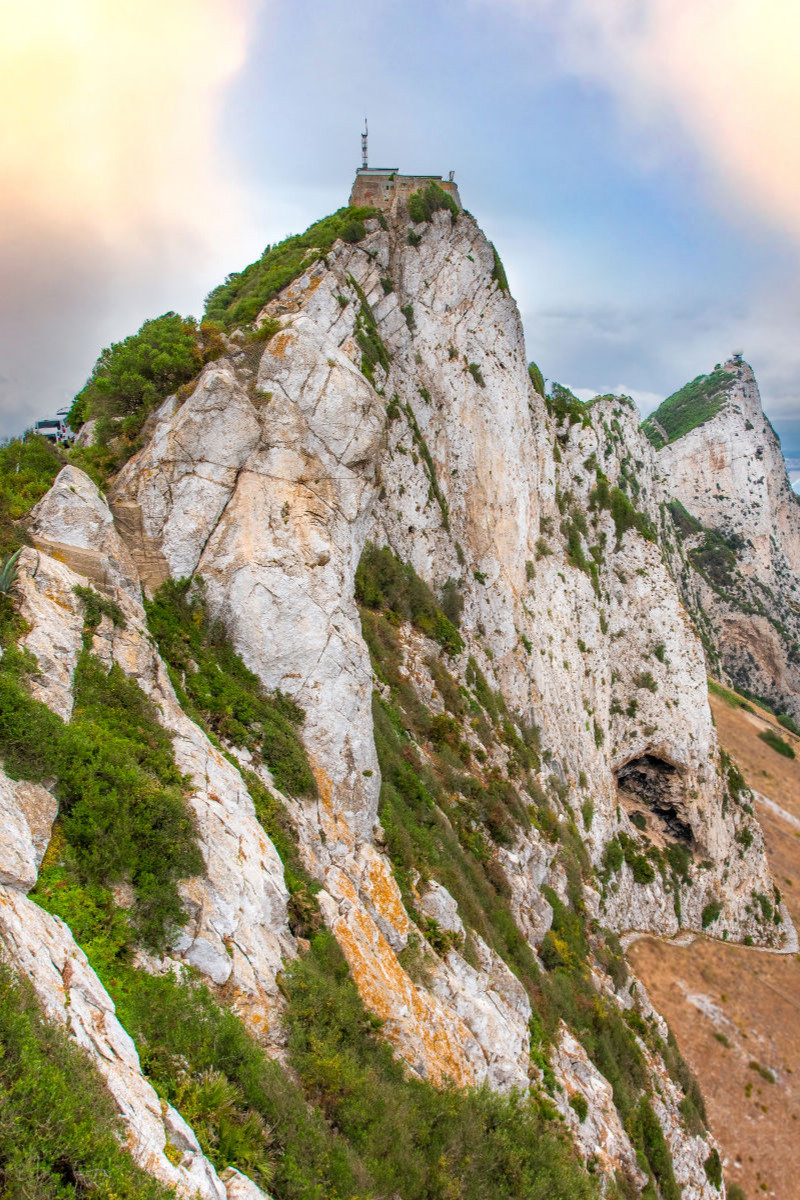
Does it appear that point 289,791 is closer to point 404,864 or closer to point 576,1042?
point 404,864

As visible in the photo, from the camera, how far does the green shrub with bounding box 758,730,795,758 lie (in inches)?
2608

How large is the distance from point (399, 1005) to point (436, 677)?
1638cm

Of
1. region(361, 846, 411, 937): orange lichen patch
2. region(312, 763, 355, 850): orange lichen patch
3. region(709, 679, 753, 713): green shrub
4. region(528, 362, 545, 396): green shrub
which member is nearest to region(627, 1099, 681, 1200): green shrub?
region(361, 846, 411, 937): orange lichen patch

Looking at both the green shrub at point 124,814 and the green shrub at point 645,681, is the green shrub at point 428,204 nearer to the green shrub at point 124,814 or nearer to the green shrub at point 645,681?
the green shrub at point 645,681

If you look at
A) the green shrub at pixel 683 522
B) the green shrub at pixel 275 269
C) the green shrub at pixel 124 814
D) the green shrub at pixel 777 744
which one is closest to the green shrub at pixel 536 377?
the green shrub at pixel 275 269

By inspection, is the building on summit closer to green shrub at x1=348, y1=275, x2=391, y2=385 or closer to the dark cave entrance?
green shrub at x1=348, y1=275, x2=391, y2=385

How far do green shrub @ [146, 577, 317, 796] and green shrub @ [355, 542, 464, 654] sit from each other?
12.4 metres

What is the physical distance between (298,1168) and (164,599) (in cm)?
1175

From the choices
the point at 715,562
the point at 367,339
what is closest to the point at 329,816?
A: the point at 367,339

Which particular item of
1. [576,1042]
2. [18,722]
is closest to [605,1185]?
[576,1042]

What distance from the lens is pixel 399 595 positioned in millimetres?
29328

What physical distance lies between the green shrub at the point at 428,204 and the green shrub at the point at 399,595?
20771 millimetres

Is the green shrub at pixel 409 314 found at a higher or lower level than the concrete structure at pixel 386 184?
lower

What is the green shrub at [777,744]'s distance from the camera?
66.2m
